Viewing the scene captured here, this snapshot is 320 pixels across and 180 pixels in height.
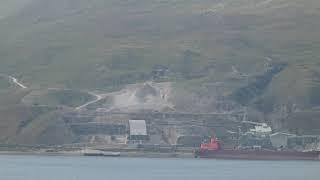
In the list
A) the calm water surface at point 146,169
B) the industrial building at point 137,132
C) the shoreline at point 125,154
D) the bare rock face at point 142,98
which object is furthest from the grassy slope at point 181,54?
the calm water surface at point 146,169

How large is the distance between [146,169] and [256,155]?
81.1 ft

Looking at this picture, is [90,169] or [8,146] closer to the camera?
[90,169]

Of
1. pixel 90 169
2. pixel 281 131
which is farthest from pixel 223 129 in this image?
pixel 90 169

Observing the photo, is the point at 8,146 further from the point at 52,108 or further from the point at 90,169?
the point at 90,169

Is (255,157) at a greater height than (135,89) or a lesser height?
lesser

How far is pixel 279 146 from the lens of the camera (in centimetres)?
13812

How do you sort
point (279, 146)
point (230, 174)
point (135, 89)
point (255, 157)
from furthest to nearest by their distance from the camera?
point (135, 89) → point (279, 146) → point (255, 157) → point (230, 174)

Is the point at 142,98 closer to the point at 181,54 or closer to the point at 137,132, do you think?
the point at 137,132

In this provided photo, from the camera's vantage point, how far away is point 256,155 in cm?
13025

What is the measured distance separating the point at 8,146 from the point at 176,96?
27.6 metres

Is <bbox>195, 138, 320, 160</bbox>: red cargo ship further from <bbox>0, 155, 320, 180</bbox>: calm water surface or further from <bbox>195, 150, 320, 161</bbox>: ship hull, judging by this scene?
<bbox>0, 155, 320, 180</bbox>: calm water surface

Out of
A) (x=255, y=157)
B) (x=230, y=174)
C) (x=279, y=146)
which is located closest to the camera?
(x=230, y=174)

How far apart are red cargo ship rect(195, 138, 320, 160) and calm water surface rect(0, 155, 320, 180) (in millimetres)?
2369

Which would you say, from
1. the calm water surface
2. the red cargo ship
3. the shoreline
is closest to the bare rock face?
the shoreline
